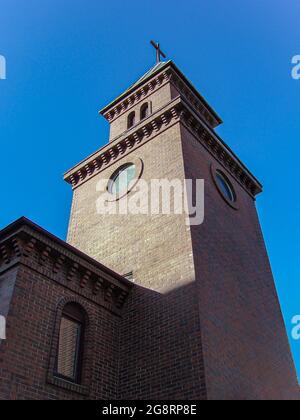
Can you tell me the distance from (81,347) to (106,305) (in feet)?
4.56

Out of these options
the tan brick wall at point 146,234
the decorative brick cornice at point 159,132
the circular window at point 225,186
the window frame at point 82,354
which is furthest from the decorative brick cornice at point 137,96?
the window frame at point 82,354

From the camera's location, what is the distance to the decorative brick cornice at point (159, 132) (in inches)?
592

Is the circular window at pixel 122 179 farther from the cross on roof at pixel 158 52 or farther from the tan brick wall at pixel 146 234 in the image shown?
the cross on roof at pixel 158 52

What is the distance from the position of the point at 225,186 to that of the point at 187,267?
5.76m

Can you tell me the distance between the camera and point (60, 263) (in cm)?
1048

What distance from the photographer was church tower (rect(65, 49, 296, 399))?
1002 cm

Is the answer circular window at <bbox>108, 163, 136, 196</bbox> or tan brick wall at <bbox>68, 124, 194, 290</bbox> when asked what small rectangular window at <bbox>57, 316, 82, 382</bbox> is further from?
circular window at <bbox>108, 163, 136, 196</bbox>

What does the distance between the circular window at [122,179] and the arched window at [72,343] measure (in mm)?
4852

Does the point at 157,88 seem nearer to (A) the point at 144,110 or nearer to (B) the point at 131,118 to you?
(A) the point at 144,110

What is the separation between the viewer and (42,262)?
10109 millimetres

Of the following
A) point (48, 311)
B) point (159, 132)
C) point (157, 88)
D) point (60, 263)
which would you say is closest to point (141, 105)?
point (157, 88)

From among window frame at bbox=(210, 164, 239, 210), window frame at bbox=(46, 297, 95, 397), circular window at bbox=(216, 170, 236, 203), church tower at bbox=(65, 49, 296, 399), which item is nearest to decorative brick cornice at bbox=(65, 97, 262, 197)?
church tower at bbox=(65, 49, 296, 399)

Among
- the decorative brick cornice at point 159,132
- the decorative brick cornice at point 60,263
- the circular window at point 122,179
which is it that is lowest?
the decorative brick cornice at point 60,263
